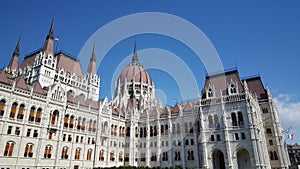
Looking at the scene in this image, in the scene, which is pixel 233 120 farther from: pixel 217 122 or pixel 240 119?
pixel 217 122

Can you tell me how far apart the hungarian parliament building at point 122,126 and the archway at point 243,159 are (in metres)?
0.19

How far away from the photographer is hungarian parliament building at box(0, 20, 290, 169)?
37469 mm

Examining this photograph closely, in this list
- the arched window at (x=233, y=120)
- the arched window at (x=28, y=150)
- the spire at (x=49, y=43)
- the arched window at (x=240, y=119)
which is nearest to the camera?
the arched window at (x=28, y=150)

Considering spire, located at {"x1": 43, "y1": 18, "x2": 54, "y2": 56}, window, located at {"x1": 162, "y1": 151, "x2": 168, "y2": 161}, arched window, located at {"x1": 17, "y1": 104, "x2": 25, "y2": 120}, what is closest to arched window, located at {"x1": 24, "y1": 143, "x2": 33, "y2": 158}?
arched window, located at {"x1": 17, "y1": 104, "x2": 25, "y2": 120}

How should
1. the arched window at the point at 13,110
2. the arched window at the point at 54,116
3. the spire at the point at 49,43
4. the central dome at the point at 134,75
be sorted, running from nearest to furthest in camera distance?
the arched window at the point at 13,110 → the arched window at the point at 54,116 → the spire at the point at 49,43 → the central dome at the point at 134,75

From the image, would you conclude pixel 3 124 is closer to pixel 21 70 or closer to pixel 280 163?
pixel 21 70

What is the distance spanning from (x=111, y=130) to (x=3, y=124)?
24486 mm

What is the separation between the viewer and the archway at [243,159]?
41459mm

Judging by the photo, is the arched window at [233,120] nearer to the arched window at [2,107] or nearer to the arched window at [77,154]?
the arched window at [77,154]

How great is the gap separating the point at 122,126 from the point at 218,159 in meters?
25.9

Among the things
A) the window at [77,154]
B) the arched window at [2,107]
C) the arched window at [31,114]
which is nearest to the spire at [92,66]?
the window at [77,154]

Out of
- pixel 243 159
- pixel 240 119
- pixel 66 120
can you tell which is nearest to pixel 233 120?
pixel 240 119

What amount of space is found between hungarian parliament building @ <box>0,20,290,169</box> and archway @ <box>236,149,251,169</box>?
0.19 metres

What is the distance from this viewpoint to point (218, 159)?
149 feet
